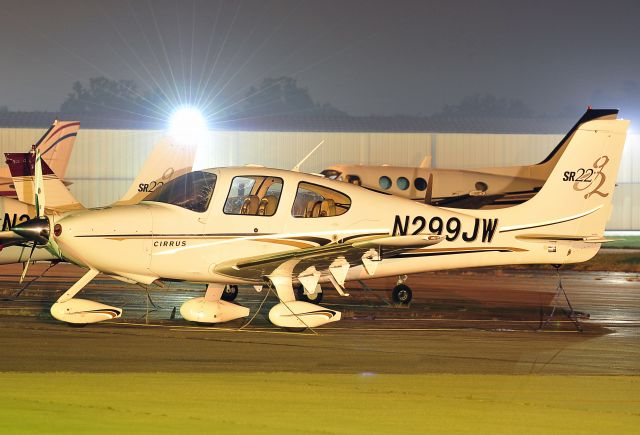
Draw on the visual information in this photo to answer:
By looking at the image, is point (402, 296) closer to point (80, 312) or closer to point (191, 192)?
point (191, 192)

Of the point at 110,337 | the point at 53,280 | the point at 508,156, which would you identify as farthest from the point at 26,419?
the point at 508,156

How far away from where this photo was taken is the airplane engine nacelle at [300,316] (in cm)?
1519

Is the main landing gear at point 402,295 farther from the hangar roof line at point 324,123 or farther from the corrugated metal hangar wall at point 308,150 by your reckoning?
the hangar roof line at point 324,123

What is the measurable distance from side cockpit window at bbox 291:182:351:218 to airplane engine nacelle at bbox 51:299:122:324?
9.29ft

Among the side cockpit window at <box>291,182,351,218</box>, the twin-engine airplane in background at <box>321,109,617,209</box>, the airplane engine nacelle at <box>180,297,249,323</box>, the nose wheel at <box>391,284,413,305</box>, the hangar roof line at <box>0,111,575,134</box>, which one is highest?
the side cockpit window at <box>291,182,351,218</box>

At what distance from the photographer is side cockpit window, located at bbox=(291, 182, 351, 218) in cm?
1603

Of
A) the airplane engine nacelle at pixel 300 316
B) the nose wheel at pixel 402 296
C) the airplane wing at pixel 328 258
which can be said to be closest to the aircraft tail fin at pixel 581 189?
the airplane wing at pixel 328 258

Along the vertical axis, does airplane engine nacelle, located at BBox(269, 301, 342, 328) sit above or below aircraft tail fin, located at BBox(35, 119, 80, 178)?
below

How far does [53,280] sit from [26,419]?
15.4 meters

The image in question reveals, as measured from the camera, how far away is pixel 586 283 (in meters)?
25.5

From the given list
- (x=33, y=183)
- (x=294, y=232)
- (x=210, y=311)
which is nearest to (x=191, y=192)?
(x=294, y=232)

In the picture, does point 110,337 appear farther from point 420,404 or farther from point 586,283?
point 586,283

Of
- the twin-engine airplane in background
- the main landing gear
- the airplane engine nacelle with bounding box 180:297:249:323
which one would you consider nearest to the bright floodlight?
the twin-engine airplane in background

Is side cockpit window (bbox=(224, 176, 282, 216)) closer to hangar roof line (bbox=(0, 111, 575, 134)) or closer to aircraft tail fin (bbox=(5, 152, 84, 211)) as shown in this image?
aircraft tail fin (bbox=(5, 152, 84, 211))
